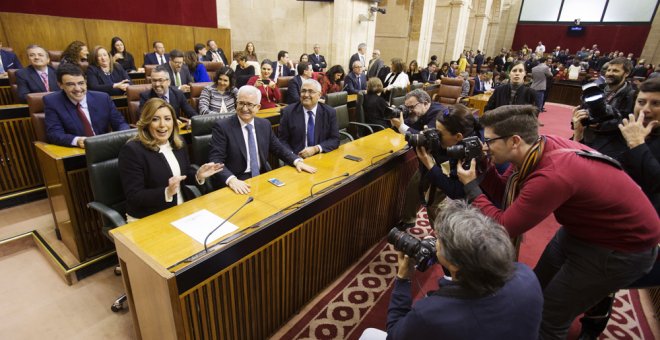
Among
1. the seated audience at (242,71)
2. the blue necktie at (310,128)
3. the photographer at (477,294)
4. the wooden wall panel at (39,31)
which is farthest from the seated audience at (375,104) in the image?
the wooden wall panel at (39,31)

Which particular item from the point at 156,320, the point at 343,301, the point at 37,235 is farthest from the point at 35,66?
the point at 343,301

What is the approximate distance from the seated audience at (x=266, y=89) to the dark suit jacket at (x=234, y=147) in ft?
6.54

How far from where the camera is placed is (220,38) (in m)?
9.20

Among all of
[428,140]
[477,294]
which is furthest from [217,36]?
[477,294]

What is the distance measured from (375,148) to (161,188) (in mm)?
1796

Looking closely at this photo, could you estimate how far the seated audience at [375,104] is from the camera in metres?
4.61

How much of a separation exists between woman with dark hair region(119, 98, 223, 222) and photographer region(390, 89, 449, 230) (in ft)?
5.70

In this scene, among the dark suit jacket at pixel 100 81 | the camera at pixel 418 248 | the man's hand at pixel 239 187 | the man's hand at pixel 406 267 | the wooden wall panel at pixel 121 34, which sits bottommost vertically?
the man's hand at pixel 239 187

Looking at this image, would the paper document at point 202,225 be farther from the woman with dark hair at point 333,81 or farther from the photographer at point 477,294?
the woman with dark hair at point 333,81

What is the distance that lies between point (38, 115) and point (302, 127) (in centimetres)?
218

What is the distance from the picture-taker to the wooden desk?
1447 mm

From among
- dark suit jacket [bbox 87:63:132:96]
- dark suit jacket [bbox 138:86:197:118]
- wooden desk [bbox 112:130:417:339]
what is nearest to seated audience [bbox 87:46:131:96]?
dark suit jacket [bbox 87:63:132:96]

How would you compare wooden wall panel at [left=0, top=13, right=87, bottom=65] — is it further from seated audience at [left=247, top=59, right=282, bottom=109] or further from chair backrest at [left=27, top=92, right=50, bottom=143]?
chair backrest at [left=27, top=92, right=50, bottom=143]

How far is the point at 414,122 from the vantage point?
10.6 feet
